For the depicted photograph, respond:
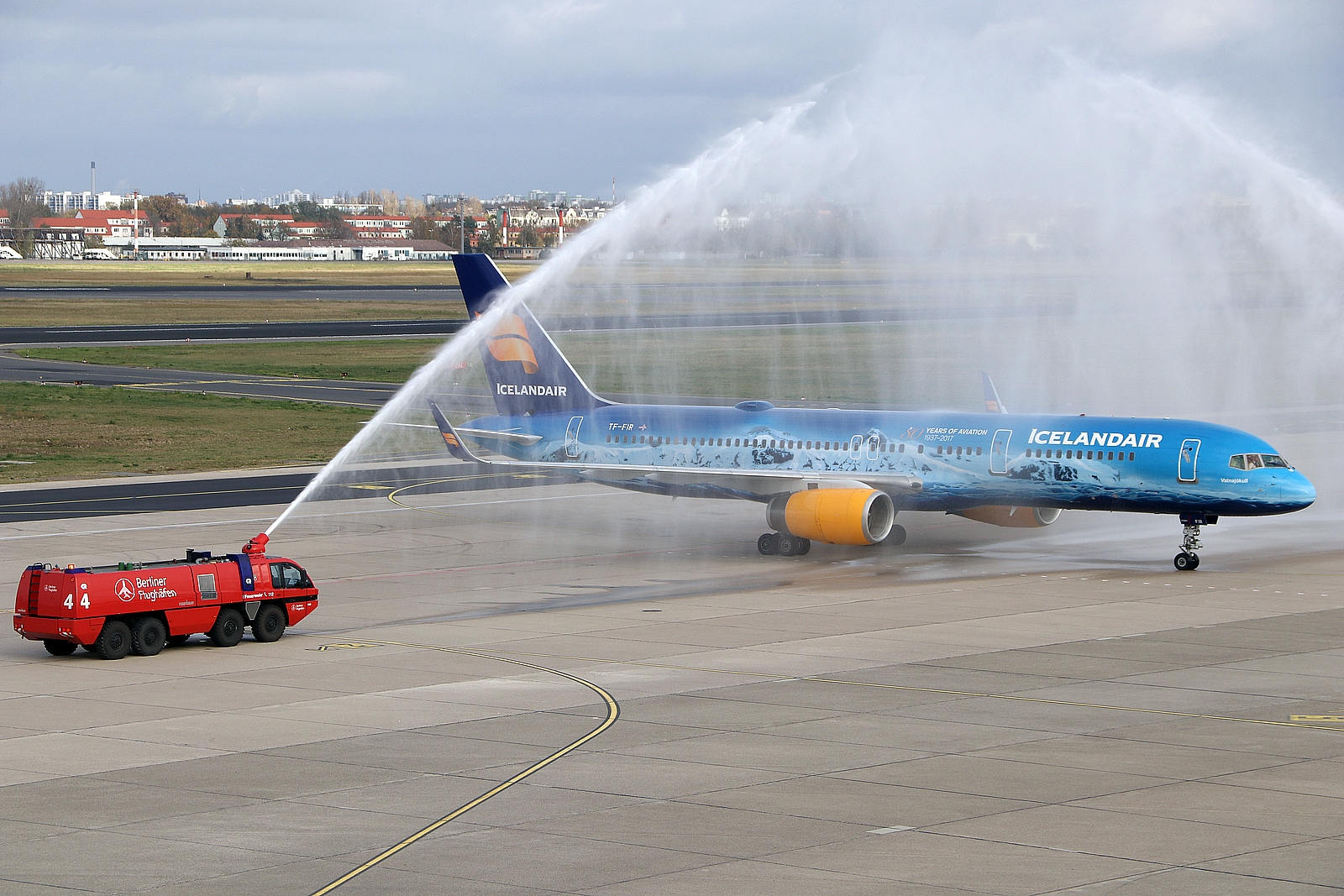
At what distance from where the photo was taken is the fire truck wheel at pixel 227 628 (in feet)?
116

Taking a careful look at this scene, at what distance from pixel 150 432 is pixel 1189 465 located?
52733 mm

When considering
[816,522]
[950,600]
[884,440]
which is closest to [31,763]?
[950,600]

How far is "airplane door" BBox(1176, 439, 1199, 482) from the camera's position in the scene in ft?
146

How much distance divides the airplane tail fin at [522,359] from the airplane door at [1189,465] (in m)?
19.0

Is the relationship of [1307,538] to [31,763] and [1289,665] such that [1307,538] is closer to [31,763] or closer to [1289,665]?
[1289,665]

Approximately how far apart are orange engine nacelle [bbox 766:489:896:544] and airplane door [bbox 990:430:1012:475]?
3164mm

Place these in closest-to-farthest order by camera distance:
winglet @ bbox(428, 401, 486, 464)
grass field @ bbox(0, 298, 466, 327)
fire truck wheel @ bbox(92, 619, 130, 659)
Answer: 1. fire truck wheel @ bbox(92, 619, 130, 659)
2. winglet @ bbox(428, 401, 486, 464)
3. grass field @ bbox(0, 298, 466, 327)

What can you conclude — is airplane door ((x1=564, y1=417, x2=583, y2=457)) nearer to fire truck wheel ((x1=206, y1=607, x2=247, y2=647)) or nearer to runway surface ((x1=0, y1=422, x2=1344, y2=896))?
runway surface ((x1=0, y1=422, x2=1344, y2=896))

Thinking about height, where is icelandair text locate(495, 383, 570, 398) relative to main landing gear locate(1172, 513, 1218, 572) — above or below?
above

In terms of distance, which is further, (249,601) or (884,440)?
(884,440)

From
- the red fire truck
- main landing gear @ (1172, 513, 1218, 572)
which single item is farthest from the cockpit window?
the red fire truck

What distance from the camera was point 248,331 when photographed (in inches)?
5704

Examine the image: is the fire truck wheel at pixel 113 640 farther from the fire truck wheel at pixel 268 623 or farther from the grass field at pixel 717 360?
the grass field at pixel 717 360

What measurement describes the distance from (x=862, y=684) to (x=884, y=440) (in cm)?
1893
